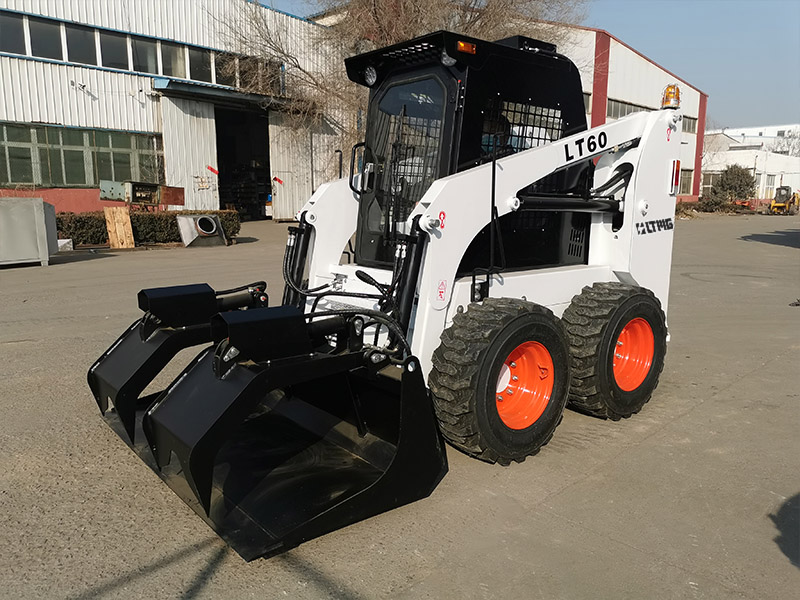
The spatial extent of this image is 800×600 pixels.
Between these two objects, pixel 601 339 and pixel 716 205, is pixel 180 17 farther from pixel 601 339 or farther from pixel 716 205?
pixel 716 205

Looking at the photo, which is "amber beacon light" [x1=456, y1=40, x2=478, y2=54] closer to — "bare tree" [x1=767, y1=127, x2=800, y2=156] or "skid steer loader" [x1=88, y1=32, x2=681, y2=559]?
"skid steer loader" [x1=88, y1=32, x2=681, y2=559]

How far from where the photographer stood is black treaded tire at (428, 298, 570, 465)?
3.35 metres

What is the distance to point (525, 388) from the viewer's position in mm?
3896

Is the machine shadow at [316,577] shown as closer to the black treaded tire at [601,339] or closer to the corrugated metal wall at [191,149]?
the black treaded tire at [601,339]

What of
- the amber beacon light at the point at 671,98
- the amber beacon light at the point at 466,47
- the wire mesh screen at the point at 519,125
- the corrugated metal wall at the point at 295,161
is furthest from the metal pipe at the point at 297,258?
the corrugated metal wall at the point at 295,161

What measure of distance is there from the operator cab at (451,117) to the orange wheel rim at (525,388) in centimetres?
73

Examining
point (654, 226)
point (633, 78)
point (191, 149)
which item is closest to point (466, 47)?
point (654, 226)

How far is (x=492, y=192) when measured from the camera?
378 centimetres

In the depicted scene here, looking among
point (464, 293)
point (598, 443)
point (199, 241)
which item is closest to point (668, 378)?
point (598, 443)

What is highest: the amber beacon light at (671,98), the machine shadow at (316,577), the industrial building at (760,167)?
the industrial building at (760,167)

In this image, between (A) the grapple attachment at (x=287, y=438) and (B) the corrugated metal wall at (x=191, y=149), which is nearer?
(A) the grapple attachment at (x=287, y=438)

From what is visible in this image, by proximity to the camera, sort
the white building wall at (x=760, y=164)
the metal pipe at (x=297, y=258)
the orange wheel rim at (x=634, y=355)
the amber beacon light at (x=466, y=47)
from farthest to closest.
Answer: the white building wall at (x=760, y=164) → the metal pipe at (x=297, y=258) → the orange wheel rim at (x=634, y=355) → the amber beacon light at (x=466, y=47)

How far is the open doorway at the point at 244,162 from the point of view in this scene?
29.1 meters

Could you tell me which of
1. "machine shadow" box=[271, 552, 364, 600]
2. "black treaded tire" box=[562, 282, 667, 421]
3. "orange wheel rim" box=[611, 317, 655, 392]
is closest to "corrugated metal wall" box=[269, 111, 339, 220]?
"orange wheel rim" box=[611, 317, 655, 392]
